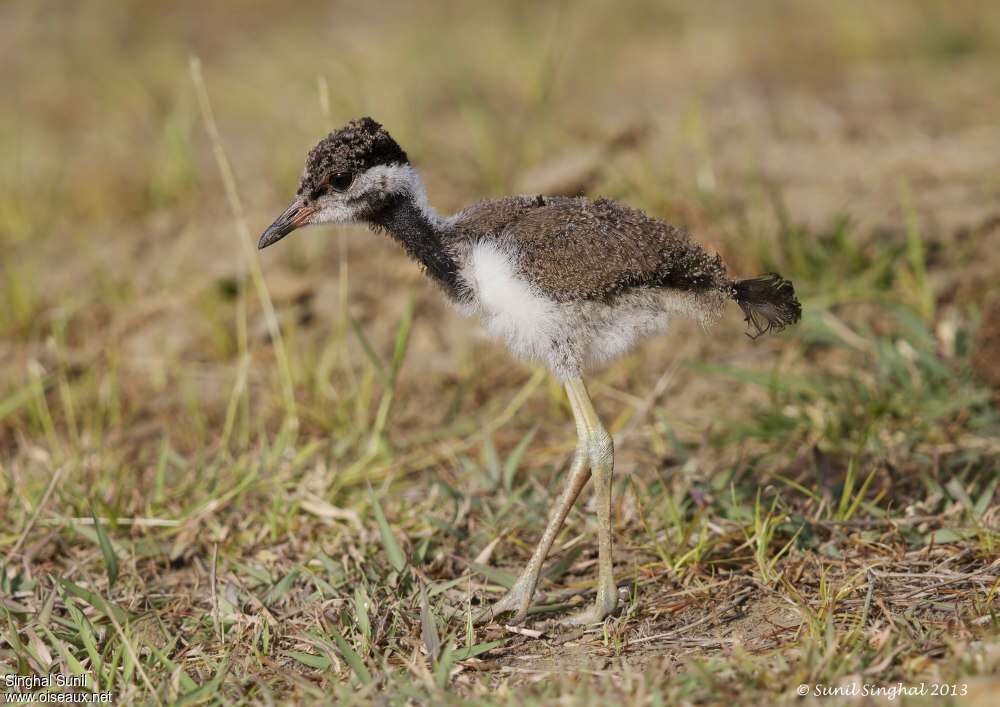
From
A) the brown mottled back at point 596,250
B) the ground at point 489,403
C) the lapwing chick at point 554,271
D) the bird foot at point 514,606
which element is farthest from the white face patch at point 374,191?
the bird foot at point 514,606

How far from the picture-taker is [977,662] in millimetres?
2312

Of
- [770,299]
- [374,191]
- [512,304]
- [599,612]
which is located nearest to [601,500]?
[599,612]

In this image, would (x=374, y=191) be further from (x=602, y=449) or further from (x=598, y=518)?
(x=598, y=518)

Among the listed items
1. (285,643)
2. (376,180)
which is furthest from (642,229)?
(285,643)

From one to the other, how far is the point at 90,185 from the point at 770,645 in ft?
15.5

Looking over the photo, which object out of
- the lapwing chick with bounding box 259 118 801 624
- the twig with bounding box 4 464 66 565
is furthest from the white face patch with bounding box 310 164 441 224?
the twig with bounding box 4 464 66 565

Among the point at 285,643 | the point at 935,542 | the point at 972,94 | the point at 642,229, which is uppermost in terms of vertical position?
the point at 972,94

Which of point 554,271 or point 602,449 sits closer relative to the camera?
point 554,271

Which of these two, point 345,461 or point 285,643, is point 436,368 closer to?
point 345,461

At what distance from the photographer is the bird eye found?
2.98m

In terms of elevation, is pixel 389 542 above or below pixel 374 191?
below

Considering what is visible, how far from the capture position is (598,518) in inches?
117

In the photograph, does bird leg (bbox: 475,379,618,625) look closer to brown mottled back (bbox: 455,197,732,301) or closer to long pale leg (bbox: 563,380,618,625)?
long pale leg (bbox: 563,380,618,625)

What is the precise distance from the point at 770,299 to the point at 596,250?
52 cm
